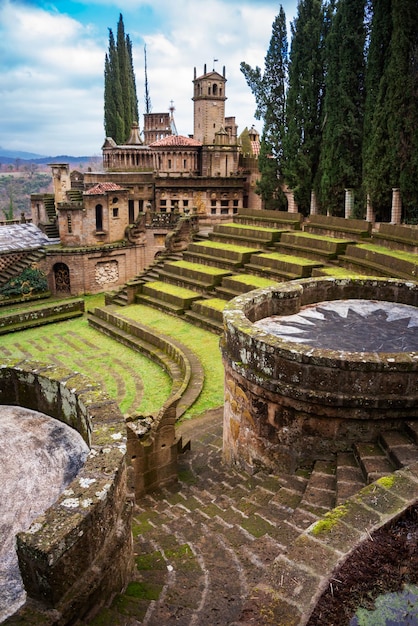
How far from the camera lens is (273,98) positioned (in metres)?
28.5

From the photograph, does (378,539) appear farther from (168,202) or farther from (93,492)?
(168,202)

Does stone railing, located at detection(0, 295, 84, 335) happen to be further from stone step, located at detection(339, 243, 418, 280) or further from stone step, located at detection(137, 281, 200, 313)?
stone step, located at detection(339, 243, 418, 280)

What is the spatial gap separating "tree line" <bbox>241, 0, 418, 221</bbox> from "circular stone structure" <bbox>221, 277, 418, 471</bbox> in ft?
44.0

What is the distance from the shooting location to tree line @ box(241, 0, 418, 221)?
19.4 meters

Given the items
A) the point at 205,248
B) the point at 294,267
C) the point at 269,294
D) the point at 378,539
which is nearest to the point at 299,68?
the point at 205,248

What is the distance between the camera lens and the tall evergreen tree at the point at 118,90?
1852 inches

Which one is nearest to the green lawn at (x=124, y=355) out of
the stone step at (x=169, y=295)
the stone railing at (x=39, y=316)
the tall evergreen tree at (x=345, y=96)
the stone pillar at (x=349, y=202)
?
the stone railing at (x=39, y=316)

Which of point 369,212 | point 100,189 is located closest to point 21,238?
point 100,189

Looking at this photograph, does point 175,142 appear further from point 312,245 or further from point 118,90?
point 312,245

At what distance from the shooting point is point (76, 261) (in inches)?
1061

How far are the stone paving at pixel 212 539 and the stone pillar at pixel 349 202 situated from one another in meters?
18.5

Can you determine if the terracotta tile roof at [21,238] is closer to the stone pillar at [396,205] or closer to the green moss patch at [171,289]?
the green moss patch at [171,289]

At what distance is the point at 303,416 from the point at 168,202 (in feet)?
99.2

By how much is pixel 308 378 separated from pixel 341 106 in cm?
2058
